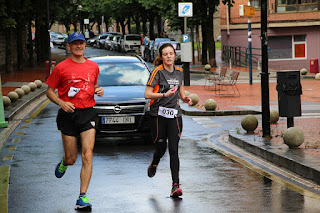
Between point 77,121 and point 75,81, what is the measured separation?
17.3 inches

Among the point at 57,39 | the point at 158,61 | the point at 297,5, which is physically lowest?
the point at 158,61

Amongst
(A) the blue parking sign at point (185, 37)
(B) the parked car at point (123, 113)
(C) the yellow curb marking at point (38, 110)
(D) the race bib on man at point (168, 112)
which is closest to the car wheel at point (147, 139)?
(B) the parked car at point (123, 113)

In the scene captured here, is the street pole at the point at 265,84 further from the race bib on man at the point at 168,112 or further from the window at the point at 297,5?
the window at the point at 297,5

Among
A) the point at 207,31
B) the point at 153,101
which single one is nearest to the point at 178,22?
the point at 207,31

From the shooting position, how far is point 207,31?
44875 millimetres

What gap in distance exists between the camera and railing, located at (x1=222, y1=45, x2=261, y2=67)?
46.3 meters

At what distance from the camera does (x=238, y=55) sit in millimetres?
49969

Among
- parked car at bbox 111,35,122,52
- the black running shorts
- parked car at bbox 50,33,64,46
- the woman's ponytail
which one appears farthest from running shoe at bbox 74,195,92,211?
parked car at bbox 50,33,64,46

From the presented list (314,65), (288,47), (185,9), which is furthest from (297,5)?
(185,9)

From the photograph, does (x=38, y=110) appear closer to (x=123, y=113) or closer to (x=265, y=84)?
(x=123, y=113)

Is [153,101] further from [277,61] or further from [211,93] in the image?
[277,61]

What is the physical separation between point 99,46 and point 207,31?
33.5 meters

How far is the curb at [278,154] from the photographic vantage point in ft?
30.2

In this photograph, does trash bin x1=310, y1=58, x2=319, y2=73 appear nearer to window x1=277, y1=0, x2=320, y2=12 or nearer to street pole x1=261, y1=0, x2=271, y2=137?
window x1=277, y1=0, x2=320, y2=12
